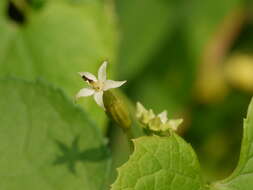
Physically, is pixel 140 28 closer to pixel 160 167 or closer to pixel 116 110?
pixel 116 110

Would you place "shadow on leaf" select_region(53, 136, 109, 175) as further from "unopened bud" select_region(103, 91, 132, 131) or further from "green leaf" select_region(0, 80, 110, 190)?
"unopened bud" select_region(103, 91, 132, 131)

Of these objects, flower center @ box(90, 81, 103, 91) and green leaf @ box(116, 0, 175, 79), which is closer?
flower center @ box(90, 81, 103, 91)

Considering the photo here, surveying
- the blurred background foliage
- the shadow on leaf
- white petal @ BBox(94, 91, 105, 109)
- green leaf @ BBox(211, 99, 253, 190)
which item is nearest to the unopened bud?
white petal @ BBox(94, 91, 105, 109)

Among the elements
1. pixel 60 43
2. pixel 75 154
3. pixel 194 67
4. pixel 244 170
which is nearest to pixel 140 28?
pixel 194 67

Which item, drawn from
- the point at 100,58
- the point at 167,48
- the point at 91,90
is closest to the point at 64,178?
the point at 91,90

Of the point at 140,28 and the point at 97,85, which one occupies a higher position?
the point at 140,28

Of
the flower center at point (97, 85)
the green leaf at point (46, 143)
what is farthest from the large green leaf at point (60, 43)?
the flower center at point (97, 85)
